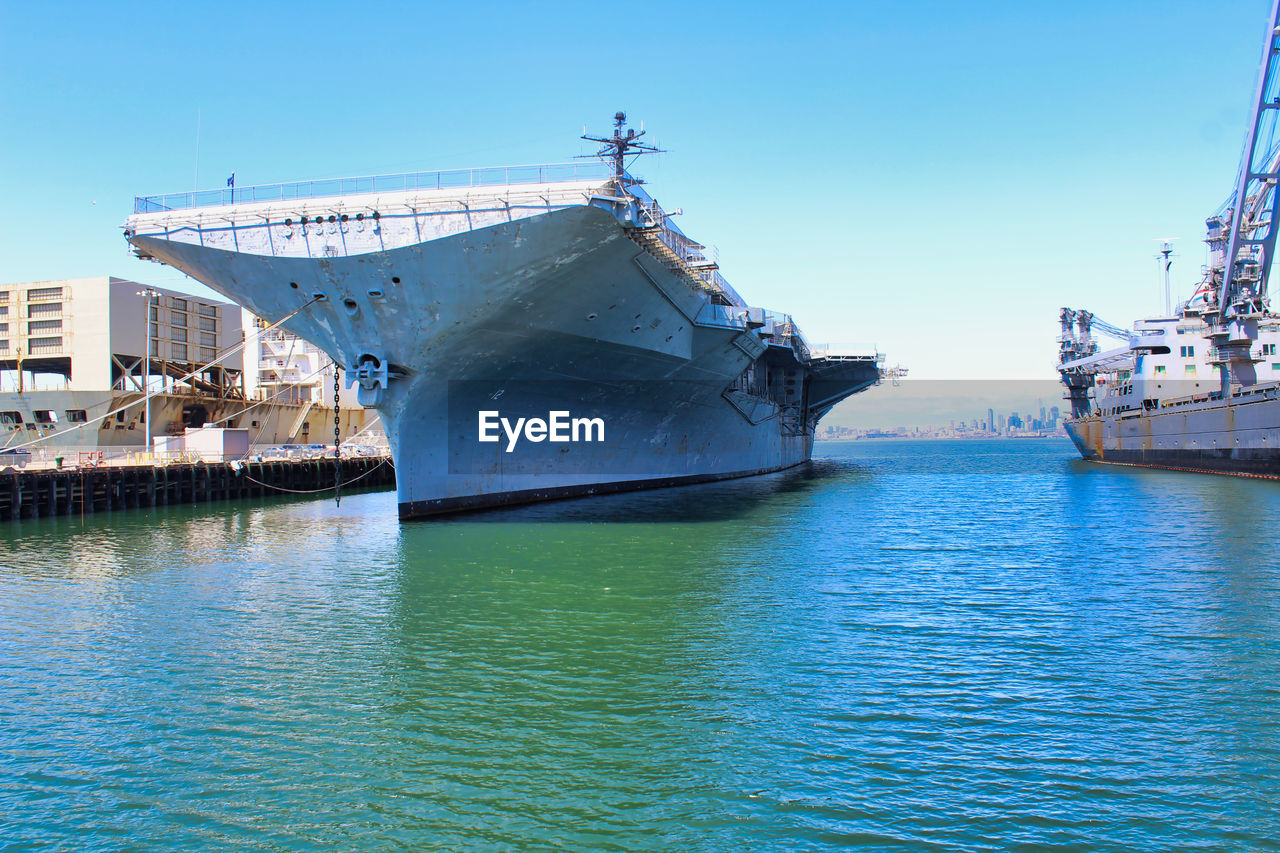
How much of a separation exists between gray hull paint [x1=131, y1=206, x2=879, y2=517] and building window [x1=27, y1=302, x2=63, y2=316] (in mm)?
25354

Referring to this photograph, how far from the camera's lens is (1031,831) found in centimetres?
495

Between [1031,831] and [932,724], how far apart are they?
168 centimetres

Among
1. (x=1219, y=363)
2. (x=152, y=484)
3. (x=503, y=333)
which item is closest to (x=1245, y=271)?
(x=1219, y=363)

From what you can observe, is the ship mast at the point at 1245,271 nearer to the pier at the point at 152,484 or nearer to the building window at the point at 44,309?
the pier at the point at 152,484

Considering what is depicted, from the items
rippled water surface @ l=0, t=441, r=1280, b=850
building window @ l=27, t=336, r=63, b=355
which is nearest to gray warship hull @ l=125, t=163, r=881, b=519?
rippled water surface @ l=0, t=441, r=1280, b=850

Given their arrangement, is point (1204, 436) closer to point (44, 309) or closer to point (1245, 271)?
point (1245, 271)

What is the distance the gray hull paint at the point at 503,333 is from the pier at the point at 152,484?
984 centimetres

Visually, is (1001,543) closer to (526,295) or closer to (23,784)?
(526,295)

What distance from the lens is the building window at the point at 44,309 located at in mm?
37481

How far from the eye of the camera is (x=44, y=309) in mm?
37625

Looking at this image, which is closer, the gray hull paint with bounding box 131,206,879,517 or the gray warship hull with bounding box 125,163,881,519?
the gray warship hull with bounding box 125,163,881,519

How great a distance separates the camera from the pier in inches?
894

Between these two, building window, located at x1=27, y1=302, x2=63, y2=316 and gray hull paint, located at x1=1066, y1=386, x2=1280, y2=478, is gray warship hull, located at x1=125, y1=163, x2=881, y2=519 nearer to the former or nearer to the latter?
gray hull paint, located at x1=1066, y1=386, x2=1280, y2=478

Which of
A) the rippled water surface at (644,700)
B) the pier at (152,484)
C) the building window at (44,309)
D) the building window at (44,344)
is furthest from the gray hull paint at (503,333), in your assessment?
the building window at (44,309)
